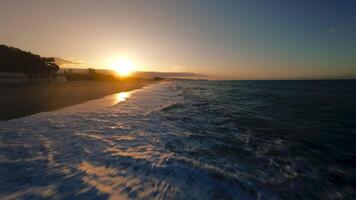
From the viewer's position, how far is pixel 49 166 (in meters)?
5.28

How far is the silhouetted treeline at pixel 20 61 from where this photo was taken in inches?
1662

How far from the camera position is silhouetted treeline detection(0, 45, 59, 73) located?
42.2 metres

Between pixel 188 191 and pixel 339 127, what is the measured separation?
37.2 feet

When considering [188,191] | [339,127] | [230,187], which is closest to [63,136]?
[188,191]

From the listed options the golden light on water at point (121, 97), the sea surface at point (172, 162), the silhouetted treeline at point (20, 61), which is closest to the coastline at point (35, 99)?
the golden light on water at point (121, 97)

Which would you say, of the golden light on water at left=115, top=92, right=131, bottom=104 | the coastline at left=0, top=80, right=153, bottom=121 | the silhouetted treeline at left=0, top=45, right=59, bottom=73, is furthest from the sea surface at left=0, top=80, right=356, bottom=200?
the silhouetted treeline at left=0, top=45, right=59, bottom=73

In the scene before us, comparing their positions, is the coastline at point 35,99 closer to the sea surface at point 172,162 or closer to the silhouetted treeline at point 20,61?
the sea surface at point 172,162

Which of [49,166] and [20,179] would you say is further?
[49,166]

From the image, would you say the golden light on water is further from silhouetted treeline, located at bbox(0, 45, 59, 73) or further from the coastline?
silhouetted treeline, located at bbox(0, 45, 59, 73)

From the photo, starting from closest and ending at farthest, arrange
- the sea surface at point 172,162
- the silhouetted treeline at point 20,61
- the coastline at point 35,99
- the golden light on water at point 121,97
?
1. the sea surface at point 172,162
2. the coastline at point 35,99
3. the golden light on water at point 121,97
4. the silhouetted treeline at point 20,61

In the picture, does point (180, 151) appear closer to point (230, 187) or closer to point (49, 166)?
point (230, 187)

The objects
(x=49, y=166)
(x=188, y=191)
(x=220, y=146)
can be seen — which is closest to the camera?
(x=188, y=191)

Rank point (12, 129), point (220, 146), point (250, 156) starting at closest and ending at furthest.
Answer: point (250, 156) → point (220, 146) → point (12, 129)

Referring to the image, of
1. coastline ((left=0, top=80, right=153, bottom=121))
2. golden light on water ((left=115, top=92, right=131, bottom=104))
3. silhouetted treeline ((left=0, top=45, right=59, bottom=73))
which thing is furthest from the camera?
silhouetted treeline ((left=0, top=45, right=59, bottom=73))
